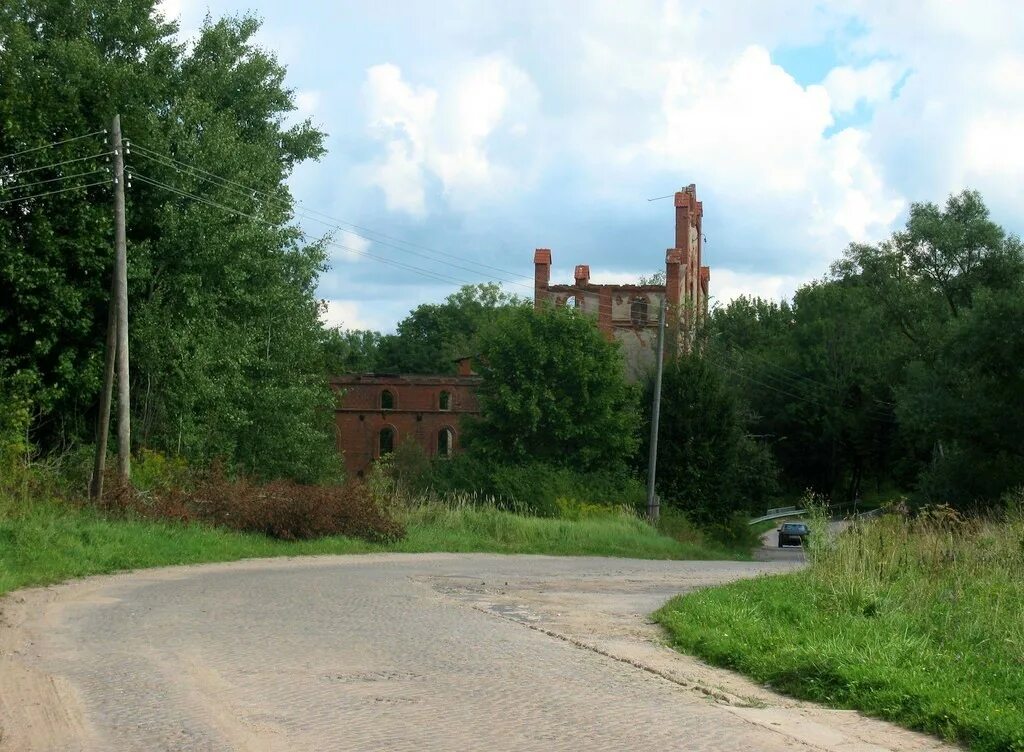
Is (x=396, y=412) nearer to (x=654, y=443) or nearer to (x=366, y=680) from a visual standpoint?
(x=654, y=443)

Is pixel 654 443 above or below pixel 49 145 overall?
below

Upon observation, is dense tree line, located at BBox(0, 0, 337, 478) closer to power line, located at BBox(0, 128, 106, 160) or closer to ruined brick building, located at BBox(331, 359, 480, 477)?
power line, located at BBox(0, 128, 106, 160)

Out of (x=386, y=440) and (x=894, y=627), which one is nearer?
(x=894, y=627)

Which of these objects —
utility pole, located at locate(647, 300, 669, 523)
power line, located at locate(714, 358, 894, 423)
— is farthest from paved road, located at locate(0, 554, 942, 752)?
power line, located at locate(714, 358, 894, 423)

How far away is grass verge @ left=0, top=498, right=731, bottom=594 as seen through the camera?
18.9m

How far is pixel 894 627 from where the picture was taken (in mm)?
11242

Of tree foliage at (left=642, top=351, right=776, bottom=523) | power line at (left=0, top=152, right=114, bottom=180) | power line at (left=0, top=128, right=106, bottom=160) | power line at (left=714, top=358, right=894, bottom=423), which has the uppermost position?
power line at (left=0, top=128, right=106, bottom=160)

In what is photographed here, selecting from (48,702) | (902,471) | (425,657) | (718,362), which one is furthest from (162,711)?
(902,471)

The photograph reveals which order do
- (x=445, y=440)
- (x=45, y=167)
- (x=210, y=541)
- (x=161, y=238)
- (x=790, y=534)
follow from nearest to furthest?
1. (x=210, y=541)
2. (x=45, y=167)
3. (x=161, y=238)
4. (x=790, y=534)
5. (x=445, y=440)

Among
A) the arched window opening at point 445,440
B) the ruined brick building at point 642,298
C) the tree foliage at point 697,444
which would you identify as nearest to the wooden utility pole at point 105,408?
the tree foliage at point 697,444

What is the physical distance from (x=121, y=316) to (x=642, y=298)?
55166 mm

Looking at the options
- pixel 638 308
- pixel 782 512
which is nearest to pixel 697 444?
pixel 638 308

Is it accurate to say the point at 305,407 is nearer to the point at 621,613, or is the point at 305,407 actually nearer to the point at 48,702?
the point at 621,613

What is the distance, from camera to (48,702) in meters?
8.14
